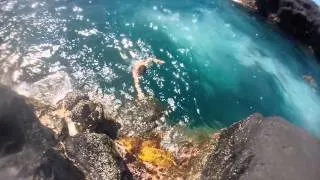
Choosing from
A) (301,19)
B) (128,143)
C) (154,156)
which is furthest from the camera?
(301,19)

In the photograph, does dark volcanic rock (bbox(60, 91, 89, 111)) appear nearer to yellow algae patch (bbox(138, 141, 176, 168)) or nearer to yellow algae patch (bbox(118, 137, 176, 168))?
yellow algae patch (bbox(118, 137, 176, 168))

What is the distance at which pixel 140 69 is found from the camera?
19344 mm

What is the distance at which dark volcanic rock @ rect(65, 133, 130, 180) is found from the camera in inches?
501

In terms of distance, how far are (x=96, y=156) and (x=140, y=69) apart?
7.16 m

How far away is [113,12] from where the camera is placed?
77.2 feet

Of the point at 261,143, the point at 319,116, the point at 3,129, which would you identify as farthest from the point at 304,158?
the point at 319,116

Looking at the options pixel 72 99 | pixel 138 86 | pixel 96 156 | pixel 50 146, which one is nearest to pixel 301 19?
pixel 138 86

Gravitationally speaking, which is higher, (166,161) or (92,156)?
(92,156)

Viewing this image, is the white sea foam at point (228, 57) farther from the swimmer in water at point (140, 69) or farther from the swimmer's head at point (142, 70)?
the swimmer's head at point (142, 70)

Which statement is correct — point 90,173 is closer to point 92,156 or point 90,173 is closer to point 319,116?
point 92,156

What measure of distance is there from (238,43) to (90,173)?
669 inches

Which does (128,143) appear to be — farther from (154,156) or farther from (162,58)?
(162,58)

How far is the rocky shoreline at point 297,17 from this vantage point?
32719mm

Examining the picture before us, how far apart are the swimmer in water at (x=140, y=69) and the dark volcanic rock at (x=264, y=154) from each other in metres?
5.43
